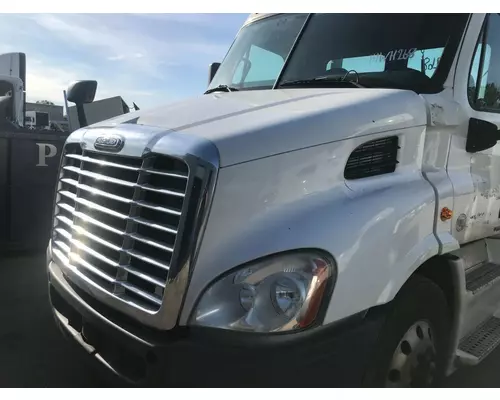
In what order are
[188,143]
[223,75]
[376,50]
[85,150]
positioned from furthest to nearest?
[223,75]
[376,50]
[85,150]
[188,143]

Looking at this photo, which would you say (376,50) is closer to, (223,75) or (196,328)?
(223,75)

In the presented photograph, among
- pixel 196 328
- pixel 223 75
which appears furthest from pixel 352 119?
pixel 223 75

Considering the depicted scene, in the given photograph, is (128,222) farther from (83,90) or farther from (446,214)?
(83,90)

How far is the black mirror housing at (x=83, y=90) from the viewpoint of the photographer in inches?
176

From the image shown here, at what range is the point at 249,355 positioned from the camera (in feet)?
7.22

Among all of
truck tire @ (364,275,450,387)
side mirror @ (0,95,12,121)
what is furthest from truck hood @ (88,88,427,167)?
side mirror @ (0,95,12,121)

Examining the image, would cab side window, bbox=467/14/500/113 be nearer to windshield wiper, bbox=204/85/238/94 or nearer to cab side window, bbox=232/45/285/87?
cab side window, bbox=232/45/285/87

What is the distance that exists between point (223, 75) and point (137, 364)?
2.66 m

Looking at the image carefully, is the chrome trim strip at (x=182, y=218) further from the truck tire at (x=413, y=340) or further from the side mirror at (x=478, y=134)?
the side mirror at (x=478, y=134)

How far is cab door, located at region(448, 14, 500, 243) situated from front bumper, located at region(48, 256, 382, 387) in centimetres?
116

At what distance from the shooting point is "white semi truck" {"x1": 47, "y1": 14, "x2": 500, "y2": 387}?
2.26 m

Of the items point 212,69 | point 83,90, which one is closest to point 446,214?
point 212,69

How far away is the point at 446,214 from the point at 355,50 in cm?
133

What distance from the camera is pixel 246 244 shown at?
229cm
